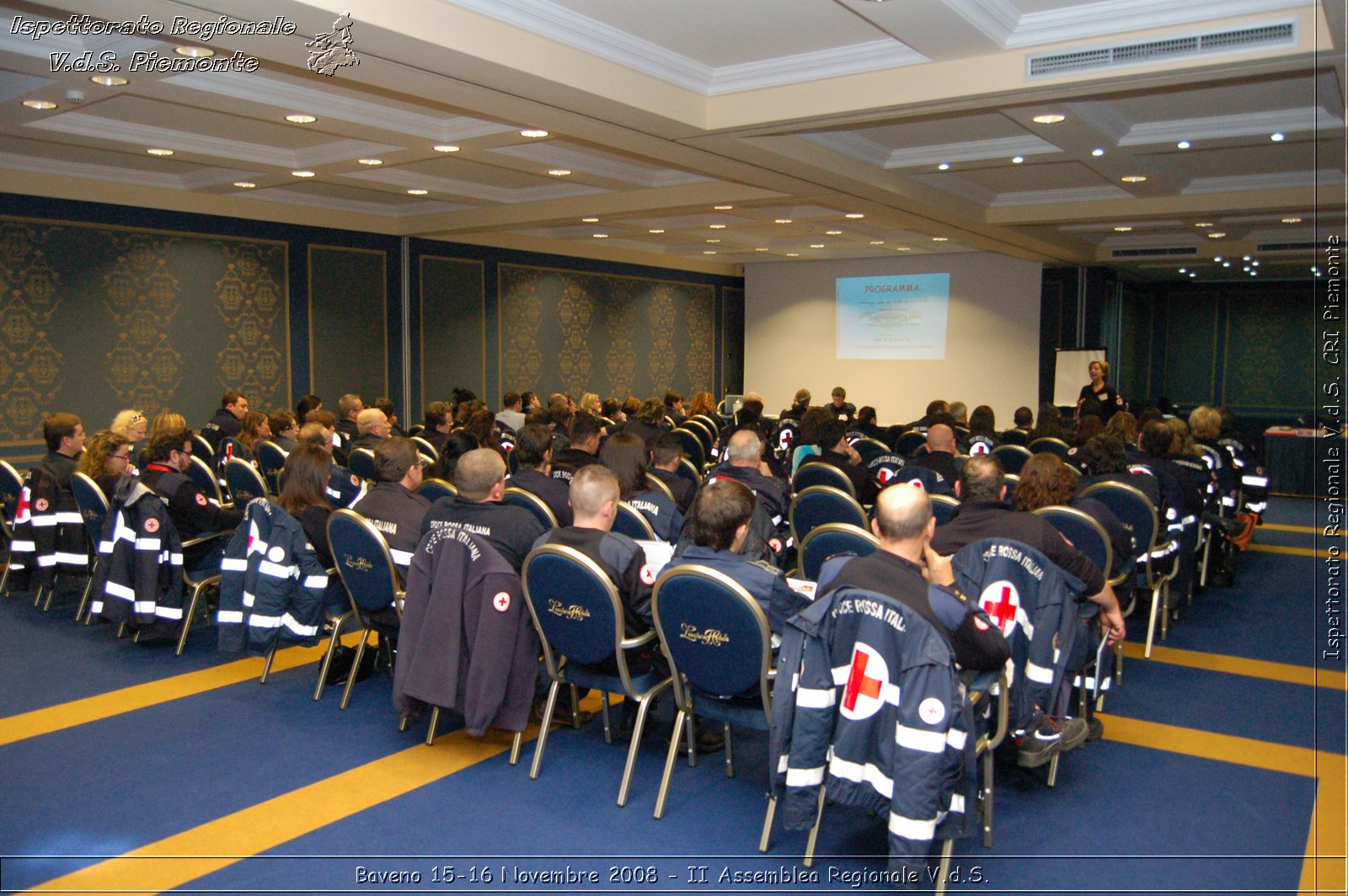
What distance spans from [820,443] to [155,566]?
4.09 m

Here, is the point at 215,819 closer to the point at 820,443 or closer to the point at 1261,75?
the point at 820,443

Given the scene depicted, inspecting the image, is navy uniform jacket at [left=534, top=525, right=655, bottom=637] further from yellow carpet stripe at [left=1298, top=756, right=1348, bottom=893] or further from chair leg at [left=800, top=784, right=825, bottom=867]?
yellow carpet stripe at [left=1298, top=756, right=1348, bottom=893]

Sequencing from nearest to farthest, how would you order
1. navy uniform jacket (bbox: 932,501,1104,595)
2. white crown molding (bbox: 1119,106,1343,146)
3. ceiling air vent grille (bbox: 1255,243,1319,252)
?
navy uniform jacket (bbox: 932,501,1104,595), white crown molding (bbox: 1119,106,1343,146), ceiling air vent grille (bbox: 1255,243,1319,252)

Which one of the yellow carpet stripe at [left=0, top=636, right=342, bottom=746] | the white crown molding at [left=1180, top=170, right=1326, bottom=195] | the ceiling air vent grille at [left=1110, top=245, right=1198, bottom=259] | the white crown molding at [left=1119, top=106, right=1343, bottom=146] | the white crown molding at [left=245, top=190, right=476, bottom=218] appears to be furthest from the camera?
the ceiling air vent grille at [left=1110, top=245, right=1198, bottom=259]

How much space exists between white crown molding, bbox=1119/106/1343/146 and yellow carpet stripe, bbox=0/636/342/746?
22.6 ft

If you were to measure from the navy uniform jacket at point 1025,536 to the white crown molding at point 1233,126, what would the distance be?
501cm

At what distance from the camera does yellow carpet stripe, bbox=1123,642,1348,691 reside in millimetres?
5008

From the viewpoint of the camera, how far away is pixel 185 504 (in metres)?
5.25

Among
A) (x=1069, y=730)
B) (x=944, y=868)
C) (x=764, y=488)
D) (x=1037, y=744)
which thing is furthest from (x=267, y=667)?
(x=1069, y=730)

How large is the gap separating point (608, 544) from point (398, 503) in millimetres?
1390

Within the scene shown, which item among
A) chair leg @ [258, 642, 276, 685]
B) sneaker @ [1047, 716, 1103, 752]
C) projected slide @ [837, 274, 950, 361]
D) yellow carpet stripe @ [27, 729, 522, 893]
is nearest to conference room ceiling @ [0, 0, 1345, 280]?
chair leg @ [258, 642, 276, 685]

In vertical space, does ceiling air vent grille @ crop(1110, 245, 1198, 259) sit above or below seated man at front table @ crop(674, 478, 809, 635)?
above

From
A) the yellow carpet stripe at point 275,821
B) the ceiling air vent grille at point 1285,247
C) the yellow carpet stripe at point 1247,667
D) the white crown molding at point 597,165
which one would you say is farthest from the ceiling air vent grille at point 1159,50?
the ceiling air vent grille at point 1285,247

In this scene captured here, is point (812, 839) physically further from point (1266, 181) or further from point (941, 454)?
point (1266, 181)
